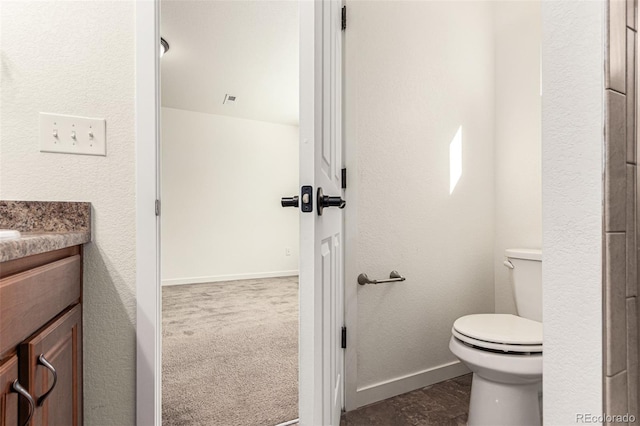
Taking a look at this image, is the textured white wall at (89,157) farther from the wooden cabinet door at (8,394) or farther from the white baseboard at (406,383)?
the white baseboard at (406,383)

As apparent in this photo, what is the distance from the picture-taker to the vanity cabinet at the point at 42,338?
23.0 inches

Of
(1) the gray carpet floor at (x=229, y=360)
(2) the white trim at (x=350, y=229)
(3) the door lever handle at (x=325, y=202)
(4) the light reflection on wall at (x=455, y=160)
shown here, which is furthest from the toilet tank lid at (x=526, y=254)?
(1) the gray carpet floor at (x=229, y=360)

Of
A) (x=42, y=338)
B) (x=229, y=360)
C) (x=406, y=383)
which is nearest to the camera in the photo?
(x=42, y=338)

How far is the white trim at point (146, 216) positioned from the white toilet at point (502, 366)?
1175 mm

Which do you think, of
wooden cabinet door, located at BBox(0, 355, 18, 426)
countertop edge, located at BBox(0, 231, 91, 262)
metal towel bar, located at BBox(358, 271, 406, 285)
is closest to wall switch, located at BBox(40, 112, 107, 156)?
countertop edge, located at BBox(0, 231, 91, 262)

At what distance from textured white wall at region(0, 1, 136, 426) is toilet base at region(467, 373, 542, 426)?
1.31m

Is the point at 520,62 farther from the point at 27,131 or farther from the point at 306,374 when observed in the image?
the point at 27,131

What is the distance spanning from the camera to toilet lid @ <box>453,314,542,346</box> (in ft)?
4.37

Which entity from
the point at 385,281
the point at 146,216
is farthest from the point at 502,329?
the point at 146,216

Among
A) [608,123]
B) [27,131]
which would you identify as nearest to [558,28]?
[608,123]

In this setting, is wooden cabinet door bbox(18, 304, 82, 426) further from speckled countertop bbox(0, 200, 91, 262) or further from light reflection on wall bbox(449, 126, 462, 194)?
light reflection on wall bbox(449, 126, 462, 194)

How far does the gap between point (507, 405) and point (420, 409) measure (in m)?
0.42

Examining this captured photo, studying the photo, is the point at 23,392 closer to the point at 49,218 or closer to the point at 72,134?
the point at 49,218

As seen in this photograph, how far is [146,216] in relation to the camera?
108cm
